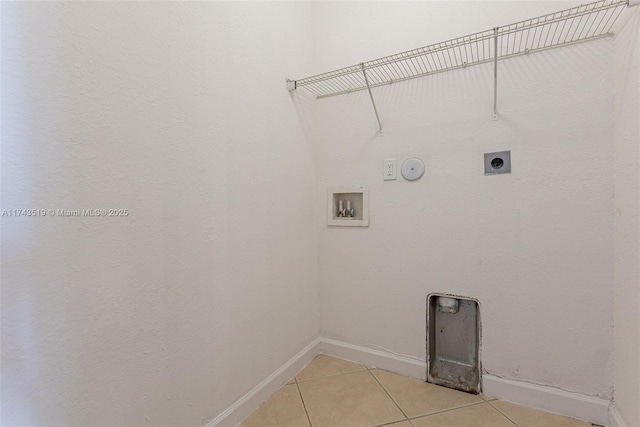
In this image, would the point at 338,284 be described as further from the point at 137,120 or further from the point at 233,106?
the point at 137,120

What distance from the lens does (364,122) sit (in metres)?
1.43

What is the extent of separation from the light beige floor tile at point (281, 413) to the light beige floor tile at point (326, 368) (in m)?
0.14

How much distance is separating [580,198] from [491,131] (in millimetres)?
410

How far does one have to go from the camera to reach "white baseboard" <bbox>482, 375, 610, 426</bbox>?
1016mm

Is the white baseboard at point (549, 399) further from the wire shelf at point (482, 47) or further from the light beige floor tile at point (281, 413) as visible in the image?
the wire shelf at point (482, 47)

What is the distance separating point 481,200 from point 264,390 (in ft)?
4.05

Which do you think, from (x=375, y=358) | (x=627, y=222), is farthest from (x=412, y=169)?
(x=375, y=358)

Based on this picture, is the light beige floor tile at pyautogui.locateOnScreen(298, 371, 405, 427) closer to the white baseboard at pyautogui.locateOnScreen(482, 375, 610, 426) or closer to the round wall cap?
the white baseboard at pyautogui.locateOnScreen(482, 375, 610, 426)

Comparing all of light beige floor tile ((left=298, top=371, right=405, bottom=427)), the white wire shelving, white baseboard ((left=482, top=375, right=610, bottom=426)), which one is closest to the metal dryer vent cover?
the white wire shelving

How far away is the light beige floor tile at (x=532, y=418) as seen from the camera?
3.35 ft

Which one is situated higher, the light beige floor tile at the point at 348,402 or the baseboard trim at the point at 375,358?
the baseboard trim at the point at 375,358

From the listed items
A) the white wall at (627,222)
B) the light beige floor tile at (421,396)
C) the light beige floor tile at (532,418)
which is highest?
the white wall at (627,222)

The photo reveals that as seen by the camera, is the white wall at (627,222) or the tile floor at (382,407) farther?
the tile floor at (382,407)

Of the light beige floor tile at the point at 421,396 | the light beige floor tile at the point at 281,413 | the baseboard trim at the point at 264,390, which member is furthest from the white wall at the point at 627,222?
the baseboard trim at the point at 264,390
